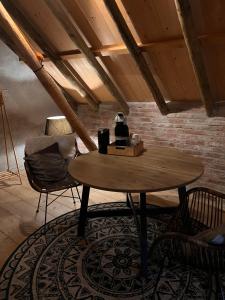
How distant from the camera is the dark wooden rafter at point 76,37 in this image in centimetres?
289

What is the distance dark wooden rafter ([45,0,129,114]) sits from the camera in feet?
9.48

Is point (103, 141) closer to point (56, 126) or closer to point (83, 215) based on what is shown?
point (83, 215)

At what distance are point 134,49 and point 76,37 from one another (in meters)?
0.68

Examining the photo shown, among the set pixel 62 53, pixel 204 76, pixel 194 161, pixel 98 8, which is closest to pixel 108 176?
pixel 194 161

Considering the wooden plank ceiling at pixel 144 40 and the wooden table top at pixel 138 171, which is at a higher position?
the wooden plank ceiling at pixel 144 40

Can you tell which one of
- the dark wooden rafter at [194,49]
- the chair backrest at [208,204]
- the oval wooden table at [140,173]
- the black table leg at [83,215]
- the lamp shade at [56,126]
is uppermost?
the dark wooden rafter at [194,49]

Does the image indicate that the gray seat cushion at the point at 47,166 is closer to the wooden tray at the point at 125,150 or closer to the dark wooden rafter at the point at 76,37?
the wooden tray at the point at 125,150

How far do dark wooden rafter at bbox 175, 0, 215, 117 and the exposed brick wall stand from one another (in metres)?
0.25

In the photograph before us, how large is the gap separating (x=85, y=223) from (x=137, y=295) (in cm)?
99

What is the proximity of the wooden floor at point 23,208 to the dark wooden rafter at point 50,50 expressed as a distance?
159cm

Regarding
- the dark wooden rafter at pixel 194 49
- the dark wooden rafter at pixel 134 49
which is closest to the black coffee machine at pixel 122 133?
the dark wooden rafter at pixel 134 49

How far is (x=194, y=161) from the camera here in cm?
241

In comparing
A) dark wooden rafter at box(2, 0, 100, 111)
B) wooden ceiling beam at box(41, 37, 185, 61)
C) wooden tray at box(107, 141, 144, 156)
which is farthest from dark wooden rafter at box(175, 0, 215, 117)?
dark wooden rafter at box(2, 0, 100, 111)

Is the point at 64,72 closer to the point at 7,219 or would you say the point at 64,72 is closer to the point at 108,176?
the point at 7,219
